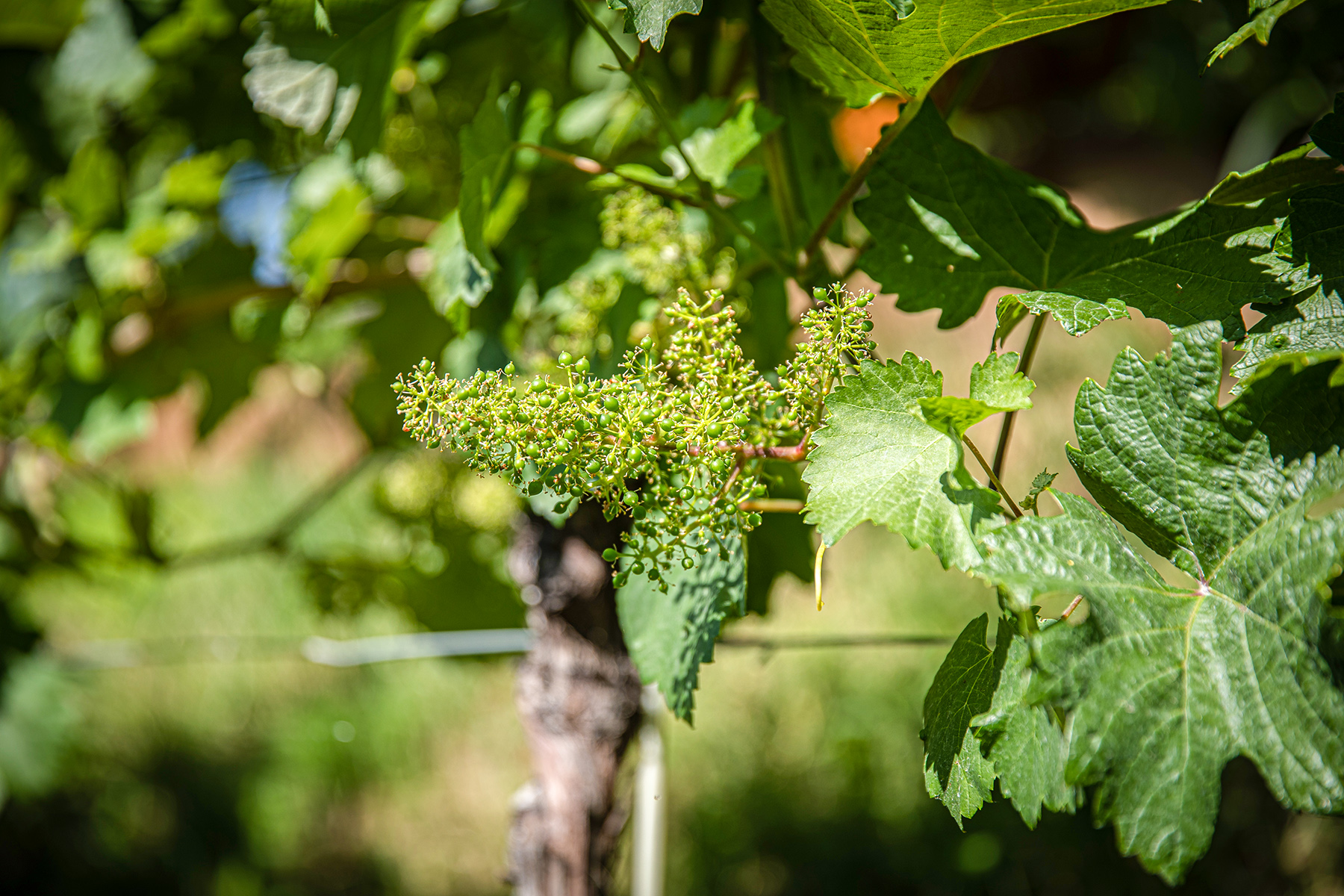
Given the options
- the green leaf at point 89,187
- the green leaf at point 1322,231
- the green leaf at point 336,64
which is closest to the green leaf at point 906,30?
the green leaf at point 1322,231

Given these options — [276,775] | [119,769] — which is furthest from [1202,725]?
[119,769]

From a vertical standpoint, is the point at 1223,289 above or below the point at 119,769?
above

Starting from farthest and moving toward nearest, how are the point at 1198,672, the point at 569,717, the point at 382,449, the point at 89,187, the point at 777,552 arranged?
the point at 382,449, the point at 89,187, the point at 569,717, the point at 777,552, the point at 1198,672

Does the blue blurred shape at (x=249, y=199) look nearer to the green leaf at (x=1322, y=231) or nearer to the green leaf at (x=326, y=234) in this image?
the green leaf at (x=326, y=234)

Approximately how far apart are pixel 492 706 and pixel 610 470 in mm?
1896

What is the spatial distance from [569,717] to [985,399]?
536 millimetres

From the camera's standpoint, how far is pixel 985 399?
40 cm

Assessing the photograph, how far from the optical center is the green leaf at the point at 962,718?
0.41 metres

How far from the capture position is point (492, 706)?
7.01 ft

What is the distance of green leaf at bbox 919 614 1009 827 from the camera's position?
411mm

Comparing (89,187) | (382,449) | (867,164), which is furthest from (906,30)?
(89,187)

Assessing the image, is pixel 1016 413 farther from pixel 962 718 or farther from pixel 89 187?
pixel 89 187

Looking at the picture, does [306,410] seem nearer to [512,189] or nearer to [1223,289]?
[512,189]

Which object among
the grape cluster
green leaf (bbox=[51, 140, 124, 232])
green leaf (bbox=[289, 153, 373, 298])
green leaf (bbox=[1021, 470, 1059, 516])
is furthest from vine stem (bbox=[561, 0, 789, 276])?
green leaf (bbox=[51, 140, 124, 232])
